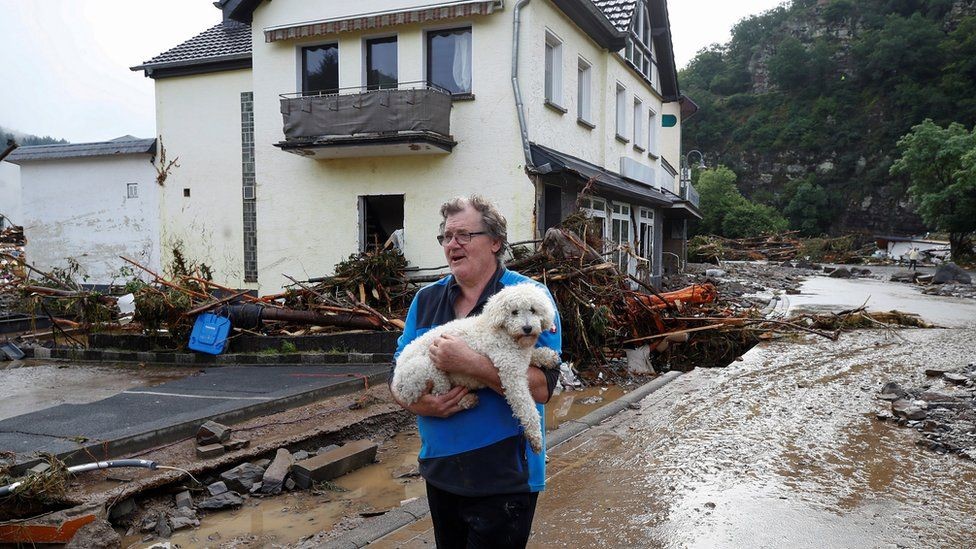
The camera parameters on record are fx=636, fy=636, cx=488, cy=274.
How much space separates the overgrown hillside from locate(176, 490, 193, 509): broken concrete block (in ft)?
229

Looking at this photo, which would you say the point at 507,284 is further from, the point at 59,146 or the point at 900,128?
the point at 900,128

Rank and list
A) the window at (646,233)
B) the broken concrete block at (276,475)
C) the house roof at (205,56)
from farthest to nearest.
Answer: the window at (646,233), the house roof at (205,56), the broken concrete block at (276,475)

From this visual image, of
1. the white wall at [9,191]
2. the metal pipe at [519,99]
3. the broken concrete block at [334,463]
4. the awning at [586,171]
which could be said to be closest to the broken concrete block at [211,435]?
the broken concrete block at [334,463]

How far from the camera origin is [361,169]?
1412cm

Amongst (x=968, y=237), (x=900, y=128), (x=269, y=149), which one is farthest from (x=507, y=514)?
(x=900, y=128)

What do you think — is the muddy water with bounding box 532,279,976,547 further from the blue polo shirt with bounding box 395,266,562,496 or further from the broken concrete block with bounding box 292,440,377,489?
the blue polo shirt with bounding box 395,266,562,496

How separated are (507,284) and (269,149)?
13.5 m

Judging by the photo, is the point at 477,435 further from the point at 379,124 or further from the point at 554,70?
the point at 554,70

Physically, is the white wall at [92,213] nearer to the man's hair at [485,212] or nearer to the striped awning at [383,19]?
the striped awning at [383,19]

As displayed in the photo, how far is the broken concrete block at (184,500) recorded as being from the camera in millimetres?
4688

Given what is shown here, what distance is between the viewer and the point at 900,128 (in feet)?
227

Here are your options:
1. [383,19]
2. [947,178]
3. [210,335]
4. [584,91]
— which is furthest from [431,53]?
[947,178]

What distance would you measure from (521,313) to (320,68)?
45.2ft

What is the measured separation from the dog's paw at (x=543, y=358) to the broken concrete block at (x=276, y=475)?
343 centimetres
